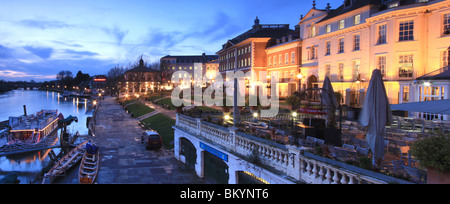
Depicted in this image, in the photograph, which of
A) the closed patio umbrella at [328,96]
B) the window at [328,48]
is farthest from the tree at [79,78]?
the closed patio umbrella at [328,96]

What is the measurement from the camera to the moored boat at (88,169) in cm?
1466

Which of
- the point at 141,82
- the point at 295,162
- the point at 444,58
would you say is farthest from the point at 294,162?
the point at 141,82

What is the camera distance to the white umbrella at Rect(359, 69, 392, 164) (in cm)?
751

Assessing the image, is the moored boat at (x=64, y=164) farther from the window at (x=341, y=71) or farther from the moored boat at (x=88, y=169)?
the window at (x=341, y=71)

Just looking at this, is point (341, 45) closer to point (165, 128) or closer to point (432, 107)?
point (165, 128)

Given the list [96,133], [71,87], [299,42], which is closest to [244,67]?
[299,42]

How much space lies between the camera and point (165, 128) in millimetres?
29281

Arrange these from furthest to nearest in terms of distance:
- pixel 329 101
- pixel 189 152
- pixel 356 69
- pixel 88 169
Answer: pixel 356 69, pixel 88 169, pixel 189 152, pixel 329 101

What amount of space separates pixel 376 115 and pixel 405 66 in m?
20.5

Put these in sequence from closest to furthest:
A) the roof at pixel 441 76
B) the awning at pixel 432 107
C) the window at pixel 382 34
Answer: the awning at pixel 432 107 < the roof at pixel 441 76 < the window at pixel 382 34

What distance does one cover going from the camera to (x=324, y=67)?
34.4 meters

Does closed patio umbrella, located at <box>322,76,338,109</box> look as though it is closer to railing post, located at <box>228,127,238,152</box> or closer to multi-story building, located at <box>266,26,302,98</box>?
railing post, located at <box>228,127,238,152</box>

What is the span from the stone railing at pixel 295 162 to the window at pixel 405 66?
20.0 meters
